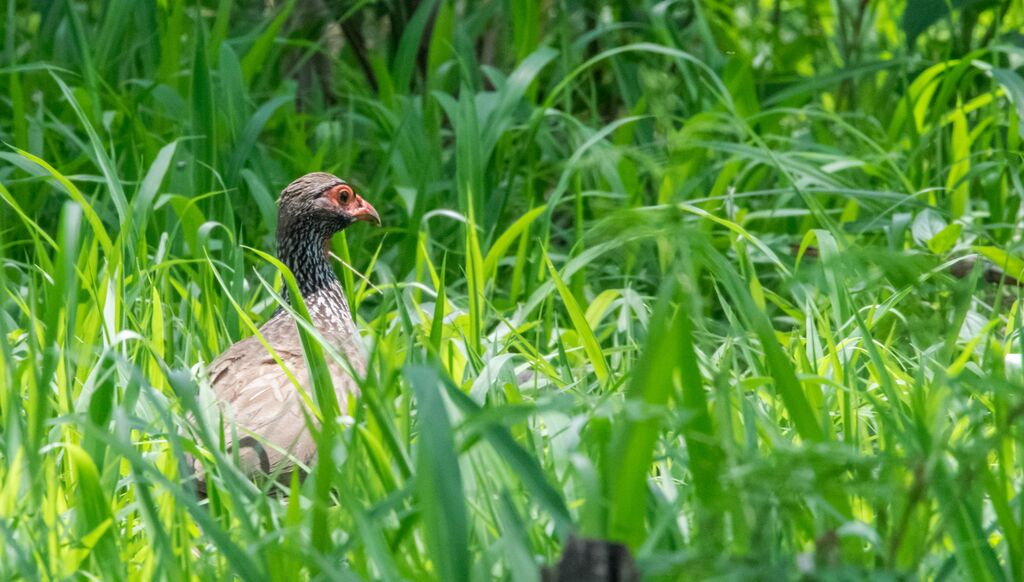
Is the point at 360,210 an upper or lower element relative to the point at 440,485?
lower

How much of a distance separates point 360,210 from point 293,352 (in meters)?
0.85

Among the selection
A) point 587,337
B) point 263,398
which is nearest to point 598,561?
point 587,337

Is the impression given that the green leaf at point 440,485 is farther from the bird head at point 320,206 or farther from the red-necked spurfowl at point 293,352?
the bird head at point 320,206

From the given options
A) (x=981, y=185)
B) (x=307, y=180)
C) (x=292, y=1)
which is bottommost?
(x=981, y=185)

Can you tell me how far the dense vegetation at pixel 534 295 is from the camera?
216 cm

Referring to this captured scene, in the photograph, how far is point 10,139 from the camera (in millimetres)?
5250

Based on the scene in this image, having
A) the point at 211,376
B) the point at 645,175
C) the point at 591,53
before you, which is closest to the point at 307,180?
the point at 211,376

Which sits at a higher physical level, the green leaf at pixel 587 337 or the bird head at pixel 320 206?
the bird head at pixel 320 206

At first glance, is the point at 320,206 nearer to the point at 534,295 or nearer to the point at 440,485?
the point at 534,295

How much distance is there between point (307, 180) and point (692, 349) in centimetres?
260

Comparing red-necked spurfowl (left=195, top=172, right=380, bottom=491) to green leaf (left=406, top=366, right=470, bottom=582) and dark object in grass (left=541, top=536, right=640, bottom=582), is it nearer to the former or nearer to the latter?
green leaf (left=406, top=366, right=470, bottom=582)

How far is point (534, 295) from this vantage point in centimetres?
386

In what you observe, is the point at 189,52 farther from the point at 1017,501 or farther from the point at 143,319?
the point at 1017,501

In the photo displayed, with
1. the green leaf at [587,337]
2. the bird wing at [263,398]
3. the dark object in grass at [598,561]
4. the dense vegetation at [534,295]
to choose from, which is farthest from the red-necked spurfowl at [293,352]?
the dark object in grass at [598,561]
